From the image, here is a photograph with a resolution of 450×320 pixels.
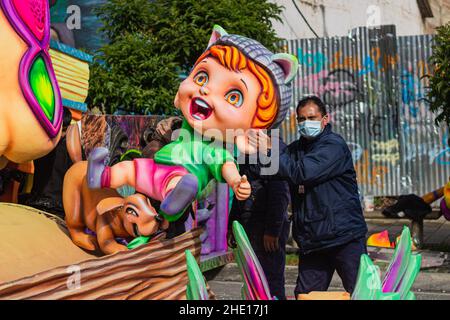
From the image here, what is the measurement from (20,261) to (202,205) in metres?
3.29

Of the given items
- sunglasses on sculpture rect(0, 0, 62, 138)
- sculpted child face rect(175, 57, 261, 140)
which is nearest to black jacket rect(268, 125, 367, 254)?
sculpted child face rect(175, 57, 261, 140)

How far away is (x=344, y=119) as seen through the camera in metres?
11.2

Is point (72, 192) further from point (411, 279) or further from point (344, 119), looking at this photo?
point (344, 119)

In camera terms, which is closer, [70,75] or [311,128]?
[311,128]

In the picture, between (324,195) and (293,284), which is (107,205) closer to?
(324,195)

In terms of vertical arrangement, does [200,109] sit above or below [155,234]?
above

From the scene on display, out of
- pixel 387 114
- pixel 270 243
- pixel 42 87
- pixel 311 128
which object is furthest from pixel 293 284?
pixel 387 114

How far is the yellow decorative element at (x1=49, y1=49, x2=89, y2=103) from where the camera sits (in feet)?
15.3

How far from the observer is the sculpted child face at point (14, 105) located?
298 centimetres

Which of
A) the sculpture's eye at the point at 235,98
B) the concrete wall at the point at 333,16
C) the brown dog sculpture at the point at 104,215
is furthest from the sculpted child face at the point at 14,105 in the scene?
the concrete wall at the point at 333,16

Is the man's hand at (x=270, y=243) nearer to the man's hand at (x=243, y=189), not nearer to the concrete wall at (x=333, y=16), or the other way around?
the man's hand at (x=243, y=189)

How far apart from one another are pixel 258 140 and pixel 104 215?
0.78 m

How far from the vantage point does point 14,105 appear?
9.83 feet

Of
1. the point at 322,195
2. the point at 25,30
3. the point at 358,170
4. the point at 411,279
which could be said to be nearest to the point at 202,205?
the point at 322,195
